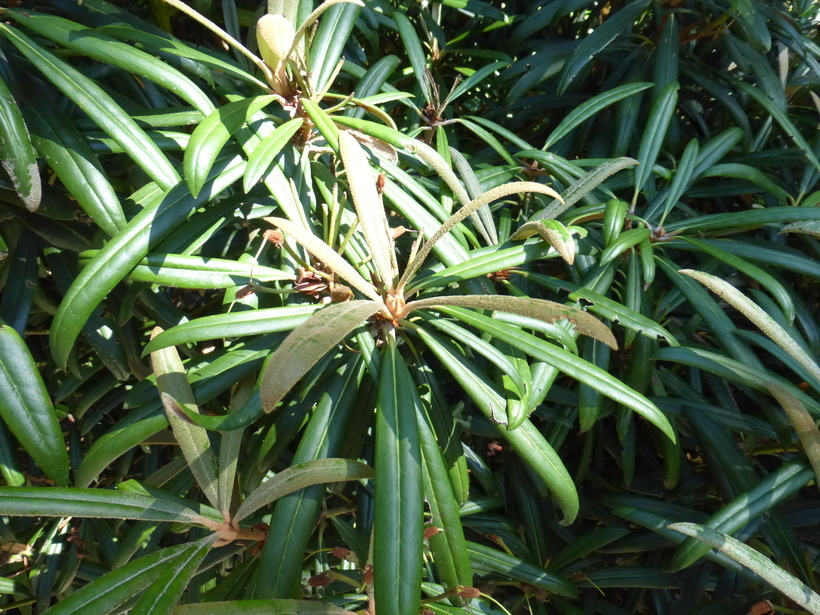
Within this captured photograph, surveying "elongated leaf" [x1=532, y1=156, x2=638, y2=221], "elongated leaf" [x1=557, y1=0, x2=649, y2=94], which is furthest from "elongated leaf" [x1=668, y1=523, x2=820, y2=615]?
"elongated leaf" [x1=557, y1=0, x2=649, y2=94]

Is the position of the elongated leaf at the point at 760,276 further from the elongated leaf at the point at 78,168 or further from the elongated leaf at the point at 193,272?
the elongated leaf at the point at 78,168

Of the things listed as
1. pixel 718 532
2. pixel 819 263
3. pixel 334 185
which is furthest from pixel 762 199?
pixel 334 185

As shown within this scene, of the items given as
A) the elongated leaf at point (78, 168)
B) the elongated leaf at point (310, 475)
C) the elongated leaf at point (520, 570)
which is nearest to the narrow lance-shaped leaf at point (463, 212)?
the elongated leaf at point (310, 475)

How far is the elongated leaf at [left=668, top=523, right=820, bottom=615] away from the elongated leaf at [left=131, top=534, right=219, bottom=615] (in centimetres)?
60

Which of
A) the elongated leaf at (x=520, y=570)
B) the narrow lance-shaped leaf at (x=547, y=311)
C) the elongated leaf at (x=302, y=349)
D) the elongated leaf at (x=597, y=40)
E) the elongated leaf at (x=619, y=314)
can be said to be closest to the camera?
the elongated leaf at (x=302, y=349)

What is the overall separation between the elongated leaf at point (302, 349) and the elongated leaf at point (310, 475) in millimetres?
180

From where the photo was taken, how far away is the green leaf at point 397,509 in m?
0.53

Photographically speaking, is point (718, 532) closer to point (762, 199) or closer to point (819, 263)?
point (819, 263)

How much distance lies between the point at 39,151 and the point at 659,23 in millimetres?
1340

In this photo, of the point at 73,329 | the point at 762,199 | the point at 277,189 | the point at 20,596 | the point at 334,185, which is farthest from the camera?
the point at 762,199

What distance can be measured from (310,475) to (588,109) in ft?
3.04

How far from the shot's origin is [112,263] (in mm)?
619

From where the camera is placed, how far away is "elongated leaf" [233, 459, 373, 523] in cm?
62

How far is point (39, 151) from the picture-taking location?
2.24ft
